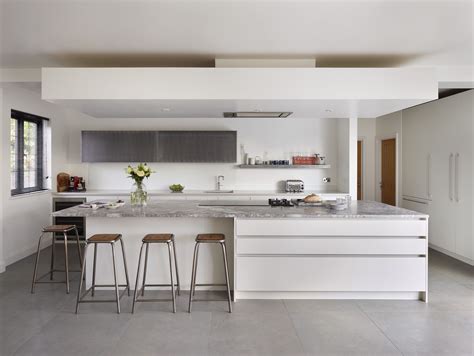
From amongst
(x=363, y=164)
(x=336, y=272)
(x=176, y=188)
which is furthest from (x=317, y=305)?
(x=363, y=164)

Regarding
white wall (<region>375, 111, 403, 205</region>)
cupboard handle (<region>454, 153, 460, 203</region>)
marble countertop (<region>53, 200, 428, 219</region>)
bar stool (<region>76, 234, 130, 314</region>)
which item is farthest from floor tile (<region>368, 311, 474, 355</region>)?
white wall (<region>375, 111, 403, 205</region>)

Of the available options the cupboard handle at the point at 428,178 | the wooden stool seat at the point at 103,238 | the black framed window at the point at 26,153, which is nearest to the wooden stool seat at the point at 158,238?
the wooden stool seat at the point at 103,238

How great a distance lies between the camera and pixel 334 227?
3.74 metres

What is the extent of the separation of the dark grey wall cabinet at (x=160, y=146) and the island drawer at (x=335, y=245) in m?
3.00

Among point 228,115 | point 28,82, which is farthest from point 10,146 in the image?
point 228,115

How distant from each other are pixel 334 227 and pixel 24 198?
15.3 feet

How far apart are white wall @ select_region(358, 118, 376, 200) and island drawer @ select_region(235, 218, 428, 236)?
414cm

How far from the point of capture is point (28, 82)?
443 cm

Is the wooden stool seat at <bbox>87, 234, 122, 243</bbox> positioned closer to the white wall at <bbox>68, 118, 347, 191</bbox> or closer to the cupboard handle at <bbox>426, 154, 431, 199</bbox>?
the white wall at <bbox>68, 118, 347, 191</bbox>

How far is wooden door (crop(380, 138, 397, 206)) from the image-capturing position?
7.11 metres

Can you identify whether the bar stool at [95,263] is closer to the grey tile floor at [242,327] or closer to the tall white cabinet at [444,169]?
the grey tile floor at [242,327]

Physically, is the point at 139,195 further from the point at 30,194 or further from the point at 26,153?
the point at 26,153

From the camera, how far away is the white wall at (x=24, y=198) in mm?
4902

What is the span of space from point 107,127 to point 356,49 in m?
5.03
